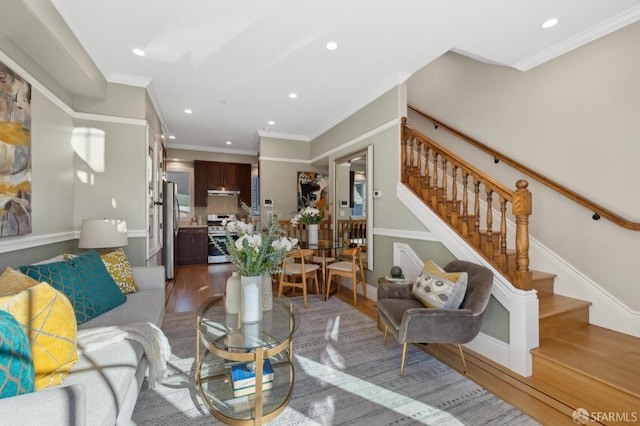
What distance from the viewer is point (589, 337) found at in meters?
2.23

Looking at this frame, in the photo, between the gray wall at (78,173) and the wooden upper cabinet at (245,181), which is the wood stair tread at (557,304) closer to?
the gray wall at (78,173)

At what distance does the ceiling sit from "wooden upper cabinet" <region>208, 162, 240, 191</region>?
Result: 10.2ft

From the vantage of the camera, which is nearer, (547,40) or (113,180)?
(547,40)

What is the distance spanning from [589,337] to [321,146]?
459cm

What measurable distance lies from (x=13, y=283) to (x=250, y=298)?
4.34 ft

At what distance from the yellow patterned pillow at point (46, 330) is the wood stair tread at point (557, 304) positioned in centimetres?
319

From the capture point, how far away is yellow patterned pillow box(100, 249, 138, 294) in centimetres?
250

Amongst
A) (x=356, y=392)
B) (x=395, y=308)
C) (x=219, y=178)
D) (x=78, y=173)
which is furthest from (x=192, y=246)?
(x=356, y=392)

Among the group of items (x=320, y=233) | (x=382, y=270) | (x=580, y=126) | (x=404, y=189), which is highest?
(x=580, y=126)

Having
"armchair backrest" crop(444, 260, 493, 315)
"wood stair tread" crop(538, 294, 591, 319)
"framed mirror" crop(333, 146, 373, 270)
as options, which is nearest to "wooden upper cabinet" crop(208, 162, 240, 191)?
"framed mirror" crop(333, 146, 373, 270)

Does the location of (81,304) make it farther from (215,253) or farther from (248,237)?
(215,253)

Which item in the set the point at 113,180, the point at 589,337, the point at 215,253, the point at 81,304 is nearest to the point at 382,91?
the point at 589,337

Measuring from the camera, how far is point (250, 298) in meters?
1.80

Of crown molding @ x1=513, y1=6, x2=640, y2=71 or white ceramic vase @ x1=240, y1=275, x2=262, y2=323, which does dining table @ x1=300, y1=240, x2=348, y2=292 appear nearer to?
white ceramic vase @ x1=240, y1=275, x2=262, y2=323
